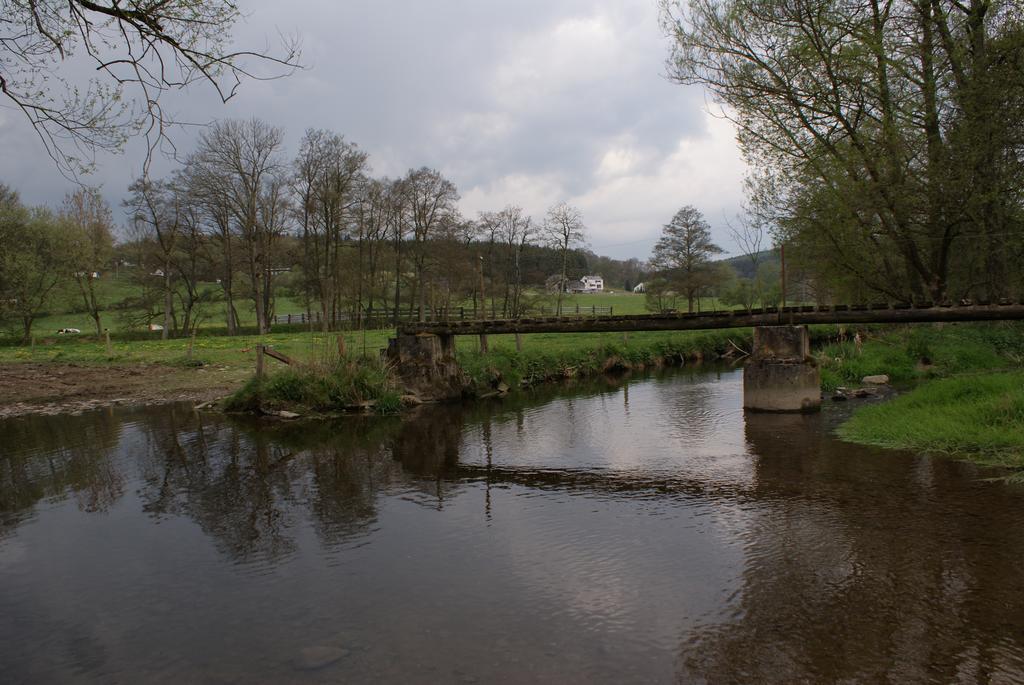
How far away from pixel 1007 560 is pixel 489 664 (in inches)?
191

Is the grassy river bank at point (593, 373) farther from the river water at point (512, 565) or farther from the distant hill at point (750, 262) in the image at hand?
the distant hill at point (750, 262)

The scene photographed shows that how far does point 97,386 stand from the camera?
69.6 feet

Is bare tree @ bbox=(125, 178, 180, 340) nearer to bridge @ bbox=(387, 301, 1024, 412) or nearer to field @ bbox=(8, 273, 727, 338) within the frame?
field @ bbox=(8, 273, 727, 338)

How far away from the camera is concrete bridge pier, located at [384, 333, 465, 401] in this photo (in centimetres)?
1825

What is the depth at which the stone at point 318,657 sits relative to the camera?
4.84m

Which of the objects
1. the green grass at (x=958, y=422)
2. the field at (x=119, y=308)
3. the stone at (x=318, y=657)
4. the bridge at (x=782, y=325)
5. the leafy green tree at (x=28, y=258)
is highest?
the leafy green tree at (x=28, y=258)

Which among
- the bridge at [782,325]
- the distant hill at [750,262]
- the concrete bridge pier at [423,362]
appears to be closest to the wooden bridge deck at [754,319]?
the bridge at [782,325]

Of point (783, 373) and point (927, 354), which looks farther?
point (927, 354)

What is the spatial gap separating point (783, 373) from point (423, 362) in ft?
29.6

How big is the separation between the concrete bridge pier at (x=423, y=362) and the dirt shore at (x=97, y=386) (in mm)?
5284

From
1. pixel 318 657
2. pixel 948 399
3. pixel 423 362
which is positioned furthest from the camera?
pixel 423 362

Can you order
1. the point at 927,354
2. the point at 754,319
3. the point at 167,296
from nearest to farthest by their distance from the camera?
the point at 754,319 → the point at 927,354 → the point at 167,296

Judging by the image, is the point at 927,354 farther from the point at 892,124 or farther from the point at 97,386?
the point at 97,386

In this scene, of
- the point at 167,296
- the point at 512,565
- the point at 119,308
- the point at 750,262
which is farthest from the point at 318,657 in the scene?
the point at 119,308
